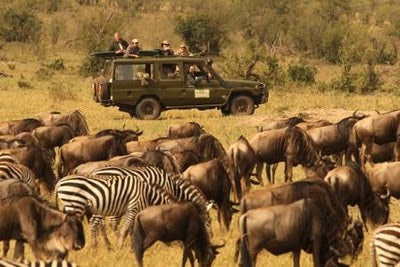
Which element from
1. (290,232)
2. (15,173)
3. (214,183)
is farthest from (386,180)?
(15,173)

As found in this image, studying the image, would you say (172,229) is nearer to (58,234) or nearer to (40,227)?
(58,234)

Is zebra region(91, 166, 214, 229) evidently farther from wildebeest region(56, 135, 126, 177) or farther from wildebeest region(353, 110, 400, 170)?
wildebeest region(353, 110, 400, 170)

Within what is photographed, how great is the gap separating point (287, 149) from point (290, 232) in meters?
6.36

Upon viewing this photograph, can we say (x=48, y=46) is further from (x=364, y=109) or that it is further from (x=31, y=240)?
(x=31, y=240)

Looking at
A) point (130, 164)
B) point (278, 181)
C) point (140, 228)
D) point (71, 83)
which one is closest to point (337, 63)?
point (71, 83)

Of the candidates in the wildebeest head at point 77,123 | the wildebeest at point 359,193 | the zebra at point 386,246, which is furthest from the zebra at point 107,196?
the wildebeest head at point 77,123

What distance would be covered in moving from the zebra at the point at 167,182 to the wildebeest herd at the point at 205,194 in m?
0.02

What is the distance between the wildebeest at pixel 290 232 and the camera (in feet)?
31.6

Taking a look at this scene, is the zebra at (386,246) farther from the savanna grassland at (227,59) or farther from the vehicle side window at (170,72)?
the vehicle side window at (170,72)

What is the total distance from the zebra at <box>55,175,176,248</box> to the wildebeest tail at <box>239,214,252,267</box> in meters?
1.87

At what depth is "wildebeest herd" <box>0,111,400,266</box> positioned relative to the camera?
9.88 m

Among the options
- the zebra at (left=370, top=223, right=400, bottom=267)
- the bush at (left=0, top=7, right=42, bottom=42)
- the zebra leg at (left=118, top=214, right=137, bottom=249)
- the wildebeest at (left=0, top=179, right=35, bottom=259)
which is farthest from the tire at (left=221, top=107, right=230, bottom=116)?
the bush at (left=0, top=7, right=42, bottom=42)

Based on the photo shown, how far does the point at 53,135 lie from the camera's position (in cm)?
1797

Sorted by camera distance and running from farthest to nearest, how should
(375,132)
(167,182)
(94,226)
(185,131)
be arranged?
(185,131)
(375,132)
(167,182)
(94,226)
